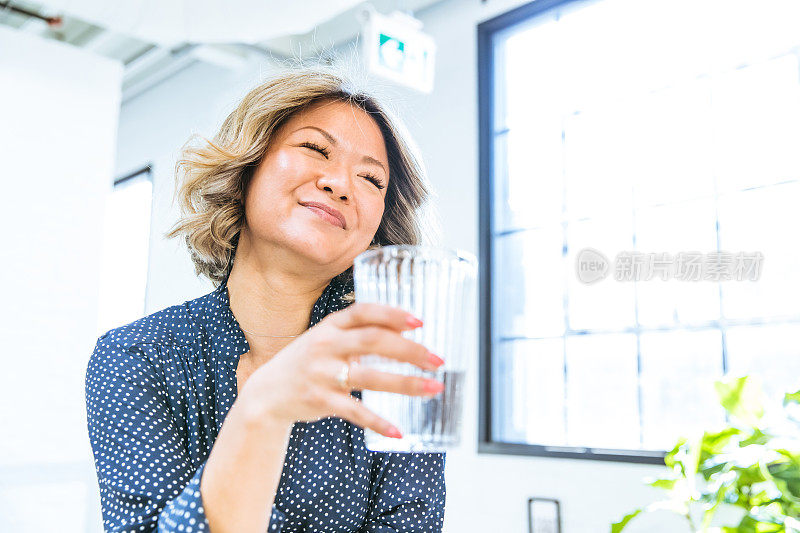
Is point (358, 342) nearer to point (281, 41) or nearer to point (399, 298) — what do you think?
point (399, 298)

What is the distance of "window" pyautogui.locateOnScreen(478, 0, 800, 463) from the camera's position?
2.78 m

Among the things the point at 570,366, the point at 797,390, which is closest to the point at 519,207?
the point at 570,366

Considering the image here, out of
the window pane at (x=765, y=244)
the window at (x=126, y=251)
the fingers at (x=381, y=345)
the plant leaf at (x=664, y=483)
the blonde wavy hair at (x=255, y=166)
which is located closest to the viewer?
the fingers at (x=381, y=345)

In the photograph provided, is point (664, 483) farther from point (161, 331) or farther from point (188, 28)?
point (188, 28)

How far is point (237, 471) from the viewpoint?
2.09ft

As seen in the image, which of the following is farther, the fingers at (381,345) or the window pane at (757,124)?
the window pane at (757,124)

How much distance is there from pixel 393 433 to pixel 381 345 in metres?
0.08

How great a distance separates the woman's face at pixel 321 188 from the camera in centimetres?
101

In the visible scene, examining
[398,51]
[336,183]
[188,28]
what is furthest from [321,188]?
[398,51]

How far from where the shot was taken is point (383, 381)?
533 millimetres

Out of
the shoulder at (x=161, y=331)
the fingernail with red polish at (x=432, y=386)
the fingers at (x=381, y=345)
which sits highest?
the shoulder at (x=161, y=331)

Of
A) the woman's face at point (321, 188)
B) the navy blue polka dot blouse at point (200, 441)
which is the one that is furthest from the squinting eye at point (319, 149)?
the navy blue polka dot blouse at point (200, 441)

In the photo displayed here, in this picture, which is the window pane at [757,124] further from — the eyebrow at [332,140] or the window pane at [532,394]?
the eyebrow at [332,140]

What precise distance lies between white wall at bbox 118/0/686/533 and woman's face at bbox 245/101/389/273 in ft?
4.32
